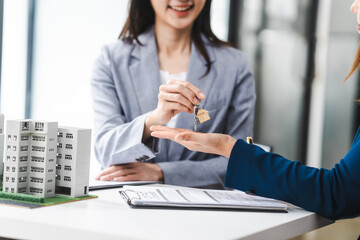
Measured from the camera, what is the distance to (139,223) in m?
1.17

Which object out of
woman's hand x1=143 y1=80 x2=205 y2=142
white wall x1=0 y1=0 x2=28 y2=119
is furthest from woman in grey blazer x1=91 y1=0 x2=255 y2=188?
white wall x1=0 y1=0 x2=28 y2=119

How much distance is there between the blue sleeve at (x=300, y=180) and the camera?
1.35m

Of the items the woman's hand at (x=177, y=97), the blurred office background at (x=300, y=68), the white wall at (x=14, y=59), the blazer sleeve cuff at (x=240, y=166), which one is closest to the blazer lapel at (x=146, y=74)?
the woman's hand at (x=177, y=97)

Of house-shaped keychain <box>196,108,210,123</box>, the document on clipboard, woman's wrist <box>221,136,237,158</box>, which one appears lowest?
the document on clipboard

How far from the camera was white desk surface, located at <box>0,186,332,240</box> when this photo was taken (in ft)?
3.58

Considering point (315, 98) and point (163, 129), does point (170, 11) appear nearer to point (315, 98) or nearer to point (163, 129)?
point (163, 129)

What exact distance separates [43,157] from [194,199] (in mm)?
423

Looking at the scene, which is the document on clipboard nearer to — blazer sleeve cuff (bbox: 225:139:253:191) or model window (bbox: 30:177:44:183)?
blazer sleeve cuff (bbox: 225:139:253:191)

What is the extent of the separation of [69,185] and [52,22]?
2.37 m

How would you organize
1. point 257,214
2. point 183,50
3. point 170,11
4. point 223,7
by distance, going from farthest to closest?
1. point 223,7
2. point 183,50
3. point 170,11
4. point 257,214

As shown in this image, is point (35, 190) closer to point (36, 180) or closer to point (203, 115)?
point (36, 180)

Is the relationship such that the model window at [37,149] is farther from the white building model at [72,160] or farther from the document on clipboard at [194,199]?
the document on clipboard at [194,199]

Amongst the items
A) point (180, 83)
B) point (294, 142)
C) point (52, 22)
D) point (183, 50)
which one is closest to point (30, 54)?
point (52, 22)

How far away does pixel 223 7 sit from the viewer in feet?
17.0
